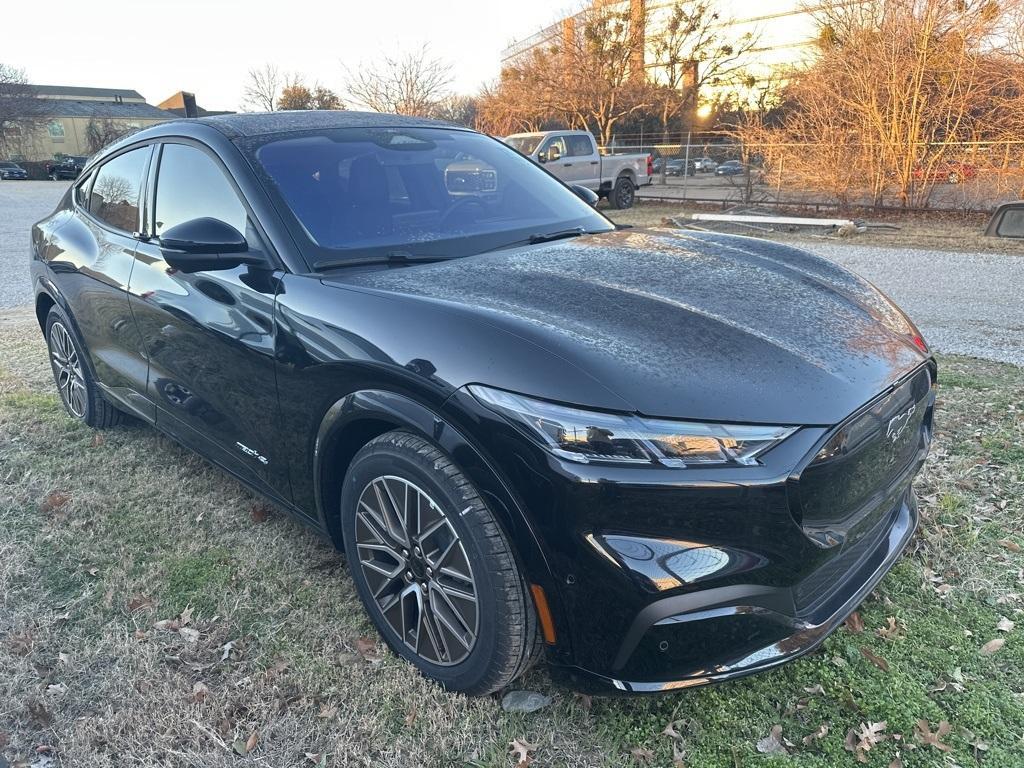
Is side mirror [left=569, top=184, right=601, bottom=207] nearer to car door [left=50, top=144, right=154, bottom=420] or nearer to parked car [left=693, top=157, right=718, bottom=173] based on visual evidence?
car door [left=50, top=144, right=154, bottom=420]

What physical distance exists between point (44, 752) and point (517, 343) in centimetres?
186

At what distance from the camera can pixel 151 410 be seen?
3391 millimetres

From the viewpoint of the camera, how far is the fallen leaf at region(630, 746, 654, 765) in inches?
79.7

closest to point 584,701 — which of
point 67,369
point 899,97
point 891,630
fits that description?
point 891,630

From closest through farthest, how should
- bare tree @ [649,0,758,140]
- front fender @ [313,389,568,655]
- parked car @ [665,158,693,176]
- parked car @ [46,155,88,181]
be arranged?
front fender @ [313,389,568,655] → parked car @ [665,158,693,176] → bare tree @ [649,0,758,140] → parked car @ [46,155,88,181]

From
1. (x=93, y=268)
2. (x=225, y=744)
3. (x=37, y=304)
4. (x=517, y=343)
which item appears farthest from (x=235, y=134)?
(x=37, y=304)

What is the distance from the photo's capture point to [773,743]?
207 centimetres

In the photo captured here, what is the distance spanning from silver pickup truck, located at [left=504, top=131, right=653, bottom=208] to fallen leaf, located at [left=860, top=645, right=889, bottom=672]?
47.8 ft

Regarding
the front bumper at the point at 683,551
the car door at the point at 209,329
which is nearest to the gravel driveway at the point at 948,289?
the front bumper at the point at 683,551

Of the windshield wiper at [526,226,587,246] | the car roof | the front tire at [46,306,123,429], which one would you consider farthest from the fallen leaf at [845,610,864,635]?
the front tire at [46,306,123,429]

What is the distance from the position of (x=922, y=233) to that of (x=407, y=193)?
460 inches

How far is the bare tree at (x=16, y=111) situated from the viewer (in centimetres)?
5409

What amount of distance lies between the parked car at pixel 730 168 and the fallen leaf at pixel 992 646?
1559 cm

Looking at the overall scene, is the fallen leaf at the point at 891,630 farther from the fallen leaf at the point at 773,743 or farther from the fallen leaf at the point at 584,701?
the fallen leaf at the point at 584,701
